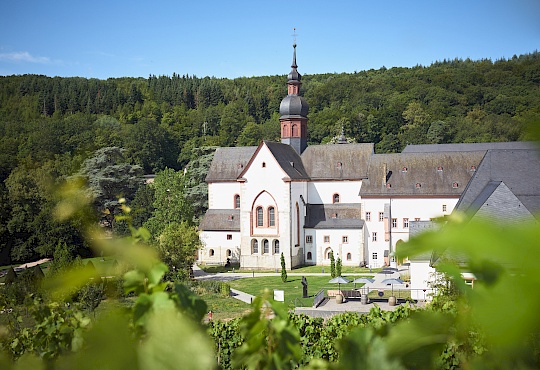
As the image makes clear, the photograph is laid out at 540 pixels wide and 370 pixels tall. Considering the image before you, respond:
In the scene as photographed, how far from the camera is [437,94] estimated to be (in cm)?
8538

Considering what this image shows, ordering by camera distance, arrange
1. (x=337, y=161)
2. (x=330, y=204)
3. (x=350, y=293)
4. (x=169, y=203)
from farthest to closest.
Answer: (x=337, y=161) < (x=330, y=204) < (x=169, y=203) < (x=350, y=293)

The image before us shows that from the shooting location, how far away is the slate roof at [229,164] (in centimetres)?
4309

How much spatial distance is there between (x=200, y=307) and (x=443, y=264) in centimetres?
56

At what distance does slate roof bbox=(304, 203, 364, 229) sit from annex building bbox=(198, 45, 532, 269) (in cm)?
7

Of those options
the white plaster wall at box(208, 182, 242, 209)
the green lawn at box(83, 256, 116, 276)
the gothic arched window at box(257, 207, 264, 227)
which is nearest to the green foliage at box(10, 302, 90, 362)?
the green lawn at box(83, 256, 116, 276)

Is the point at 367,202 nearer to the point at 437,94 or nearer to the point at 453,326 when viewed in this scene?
the point at 453,326

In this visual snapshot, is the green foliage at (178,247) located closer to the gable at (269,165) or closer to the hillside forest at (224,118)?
the hillside forest at (224,118)

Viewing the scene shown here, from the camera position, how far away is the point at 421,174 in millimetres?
39094

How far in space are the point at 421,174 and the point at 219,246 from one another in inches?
606

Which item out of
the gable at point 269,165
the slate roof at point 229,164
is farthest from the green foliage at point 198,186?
the gable at point 269,165

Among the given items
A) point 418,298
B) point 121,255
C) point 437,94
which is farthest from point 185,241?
point 437,94

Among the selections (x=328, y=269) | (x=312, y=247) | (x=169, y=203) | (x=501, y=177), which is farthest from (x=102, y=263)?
(x=169, y=203)

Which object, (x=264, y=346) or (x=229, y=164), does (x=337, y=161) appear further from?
(x=264, y=346)

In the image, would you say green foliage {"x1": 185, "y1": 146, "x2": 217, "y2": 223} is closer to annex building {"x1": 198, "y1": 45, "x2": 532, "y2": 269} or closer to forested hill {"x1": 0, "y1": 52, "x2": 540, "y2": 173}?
annex building {"x1": 198, "y1": 45, "x2": 532, "y2": 269}
